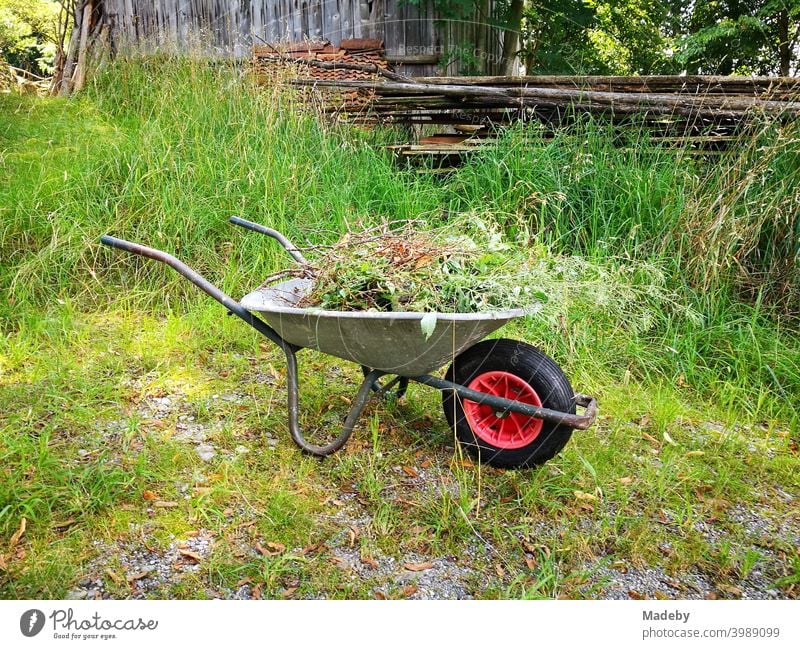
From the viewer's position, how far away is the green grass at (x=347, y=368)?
1915mm

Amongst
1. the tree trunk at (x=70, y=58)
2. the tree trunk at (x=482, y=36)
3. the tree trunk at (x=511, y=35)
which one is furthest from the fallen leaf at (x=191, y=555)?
the tree trunk at (x=511, y=35)

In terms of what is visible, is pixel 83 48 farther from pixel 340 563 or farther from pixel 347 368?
pixel 340 563

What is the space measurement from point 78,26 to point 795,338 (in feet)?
24.8

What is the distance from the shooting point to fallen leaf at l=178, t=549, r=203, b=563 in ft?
6.03

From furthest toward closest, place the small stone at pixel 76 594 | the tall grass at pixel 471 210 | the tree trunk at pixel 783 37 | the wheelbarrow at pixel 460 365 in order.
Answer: the tree trunk at pixel 783 37, the tall grass at pixel 471 210, the wheelbarrow at pixel 460 365, the small stone at pixel 76 594

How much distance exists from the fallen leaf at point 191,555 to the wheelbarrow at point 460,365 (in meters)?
0.57

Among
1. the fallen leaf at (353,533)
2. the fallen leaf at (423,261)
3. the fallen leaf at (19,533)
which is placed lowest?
the fallen leaf at (353,533)

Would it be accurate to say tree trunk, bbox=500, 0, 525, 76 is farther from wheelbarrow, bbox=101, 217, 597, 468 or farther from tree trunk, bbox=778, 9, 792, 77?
wheelbarrow, bbox=101, 217, 597, 468

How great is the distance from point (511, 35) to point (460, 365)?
235 inches

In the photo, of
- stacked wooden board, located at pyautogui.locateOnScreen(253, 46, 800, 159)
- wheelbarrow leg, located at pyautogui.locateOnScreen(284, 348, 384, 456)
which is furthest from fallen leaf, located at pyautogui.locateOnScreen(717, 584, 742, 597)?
stacked wooden board, located at pyautogui.locateOnScreen(253, 46, 800, 159)

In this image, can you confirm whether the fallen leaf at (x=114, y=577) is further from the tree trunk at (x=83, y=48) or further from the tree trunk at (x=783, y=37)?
the tree trunk at (x=783, y=37)

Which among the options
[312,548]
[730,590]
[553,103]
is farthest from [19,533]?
[553,103]

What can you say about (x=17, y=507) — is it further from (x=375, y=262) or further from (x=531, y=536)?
(x=531, y=536)
